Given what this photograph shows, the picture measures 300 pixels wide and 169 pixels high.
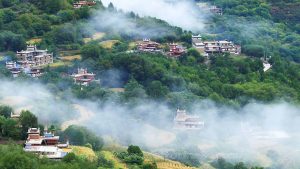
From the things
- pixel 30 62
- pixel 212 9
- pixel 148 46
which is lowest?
pixel 30 62

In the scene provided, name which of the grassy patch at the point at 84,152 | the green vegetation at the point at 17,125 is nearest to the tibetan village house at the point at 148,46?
the green vegetation at the point at 17,125

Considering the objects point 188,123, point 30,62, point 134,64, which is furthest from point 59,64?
point 188,123

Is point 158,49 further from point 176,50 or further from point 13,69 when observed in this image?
point 13,69

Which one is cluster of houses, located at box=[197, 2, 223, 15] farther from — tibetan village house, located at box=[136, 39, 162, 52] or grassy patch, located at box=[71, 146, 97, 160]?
grassy patch, located at box=[71, 146, 97, 160]

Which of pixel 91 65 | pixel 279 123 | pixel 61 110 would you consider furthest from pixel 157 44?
pixel 61 110

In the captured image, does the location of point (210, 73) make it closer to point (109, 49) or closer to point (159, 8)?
point (109, 49)

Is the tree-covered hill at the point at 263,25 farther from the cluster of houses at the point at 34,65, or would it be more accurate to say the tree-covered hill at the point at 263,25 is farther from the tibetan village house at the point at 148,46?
the cluster of houses at the point at 34,65

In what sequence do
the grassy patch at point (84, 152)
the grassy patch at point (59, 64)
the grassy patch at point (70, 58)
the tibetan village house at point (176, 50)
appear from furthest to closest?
the tibetan village house at point (176, 50)
the grassy patch at point (70, 58)
the grassy patch at point (59, 64)
the grassy patch at point (84, 152)
